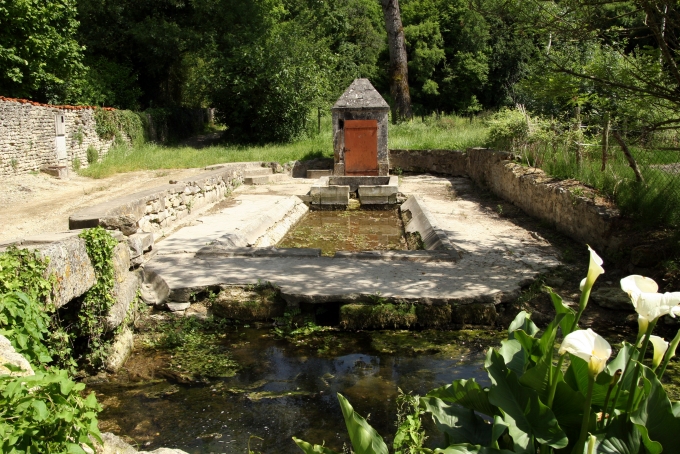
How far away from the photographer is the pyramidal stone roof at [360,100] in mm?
17594

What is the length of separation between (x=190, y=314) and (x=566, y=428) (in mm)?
4965

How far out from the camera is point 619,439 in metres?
2.26

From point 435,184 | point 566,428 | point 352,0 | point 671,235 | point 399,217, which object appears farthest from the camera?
point 352,0

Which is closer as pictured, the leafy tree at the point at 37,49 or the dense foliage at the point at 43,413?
the dense foliage at the point at 43,413

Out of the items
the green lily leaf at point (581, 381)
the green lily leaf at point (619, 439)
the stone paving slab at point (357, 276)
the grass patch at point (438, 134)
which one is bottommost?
the stone paving slab at point (357, 276)

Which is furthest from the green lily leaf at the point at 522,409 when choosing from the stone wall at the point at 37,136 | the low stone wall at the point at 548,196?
the stone wall at the point at 37,136

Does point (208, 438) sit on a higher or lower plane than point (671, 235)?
lower

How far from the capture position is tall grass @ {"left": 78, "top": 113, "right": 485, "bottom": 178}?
18.0 metres

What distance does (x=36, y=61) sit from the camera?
1947 cm

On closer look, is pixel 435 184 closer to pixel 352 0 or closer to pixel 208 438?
pixel 208 438

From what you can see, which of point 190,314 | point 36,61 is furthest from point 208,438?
point 36,61

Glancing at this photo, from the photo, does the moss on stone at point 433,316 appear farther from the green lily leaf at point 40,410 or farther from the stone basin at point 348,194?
the stone basin at point 348,194

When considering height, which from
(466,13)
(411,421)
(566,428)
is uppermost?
(466,13)

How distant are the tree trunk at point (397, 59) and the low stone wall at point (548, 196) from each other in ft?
20.8
